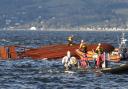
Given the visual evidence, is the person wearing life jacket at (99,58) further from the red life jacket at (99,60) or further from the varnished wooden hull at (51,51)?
the varnished wooden hull at (51,51)

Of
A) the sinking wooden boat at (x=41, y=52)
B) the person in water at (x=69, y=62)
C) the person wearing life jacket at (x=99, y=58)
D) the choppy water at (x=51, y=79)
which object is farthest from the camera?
the sinking wooden boat at (x=41, y=52)

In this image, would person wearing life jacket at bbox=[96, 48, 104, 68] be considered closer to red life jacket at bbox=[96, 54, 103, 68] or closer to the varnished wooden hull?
red life jacket at bbox=[96, 54, 103, 68]

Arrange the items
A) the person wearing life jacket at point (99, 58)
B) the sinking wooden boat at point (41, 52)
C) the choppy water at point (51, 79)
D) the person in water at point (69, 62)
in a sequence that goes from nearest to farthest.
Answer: the choppy water at point (51, 79)
the person wearing life jacket at point (99, 58)
the person in water at point (69, 62)
the sinking wooden boat at point (41, 52)

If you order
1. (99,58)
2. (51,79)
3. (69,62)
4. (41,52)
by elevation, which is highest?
(41,52)

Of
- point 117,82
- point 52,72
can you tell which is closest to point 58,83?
point 117,82

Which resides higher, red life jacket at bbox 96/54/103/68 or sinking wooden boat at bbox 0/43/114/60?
sinking wooden boat at bbox 0/43/114/60

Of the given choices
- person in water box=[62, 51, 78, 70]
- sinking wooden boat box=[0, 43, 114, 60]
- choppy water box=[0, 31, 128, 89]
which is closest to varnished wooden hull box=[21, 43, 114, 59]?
sinking wooden boat box=[0, 43, 114, 60]

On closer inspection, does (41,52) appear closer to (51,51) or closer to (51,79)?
(51,51)

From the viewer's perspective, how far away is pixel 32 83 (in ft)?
156

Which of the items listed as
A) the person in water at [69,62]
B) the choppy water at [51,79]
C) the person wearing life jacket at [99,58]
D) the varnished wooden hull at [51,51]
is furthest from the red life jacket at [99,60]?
the varnished wooden hull at [51,51]

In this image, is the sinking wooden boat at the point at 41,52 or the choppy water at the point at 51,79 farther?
the sinking wooden boat at the point at 41,52

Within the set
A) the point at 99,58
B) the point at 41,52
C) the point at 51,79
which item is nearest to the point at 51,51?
the point at 41,52

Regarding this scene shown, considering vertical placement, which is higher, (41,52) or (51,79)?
(41,52)

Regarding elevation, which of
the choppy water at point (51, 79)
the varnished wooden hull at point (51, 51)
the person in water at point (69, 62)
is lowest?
the choppy water at point (51, 79)
